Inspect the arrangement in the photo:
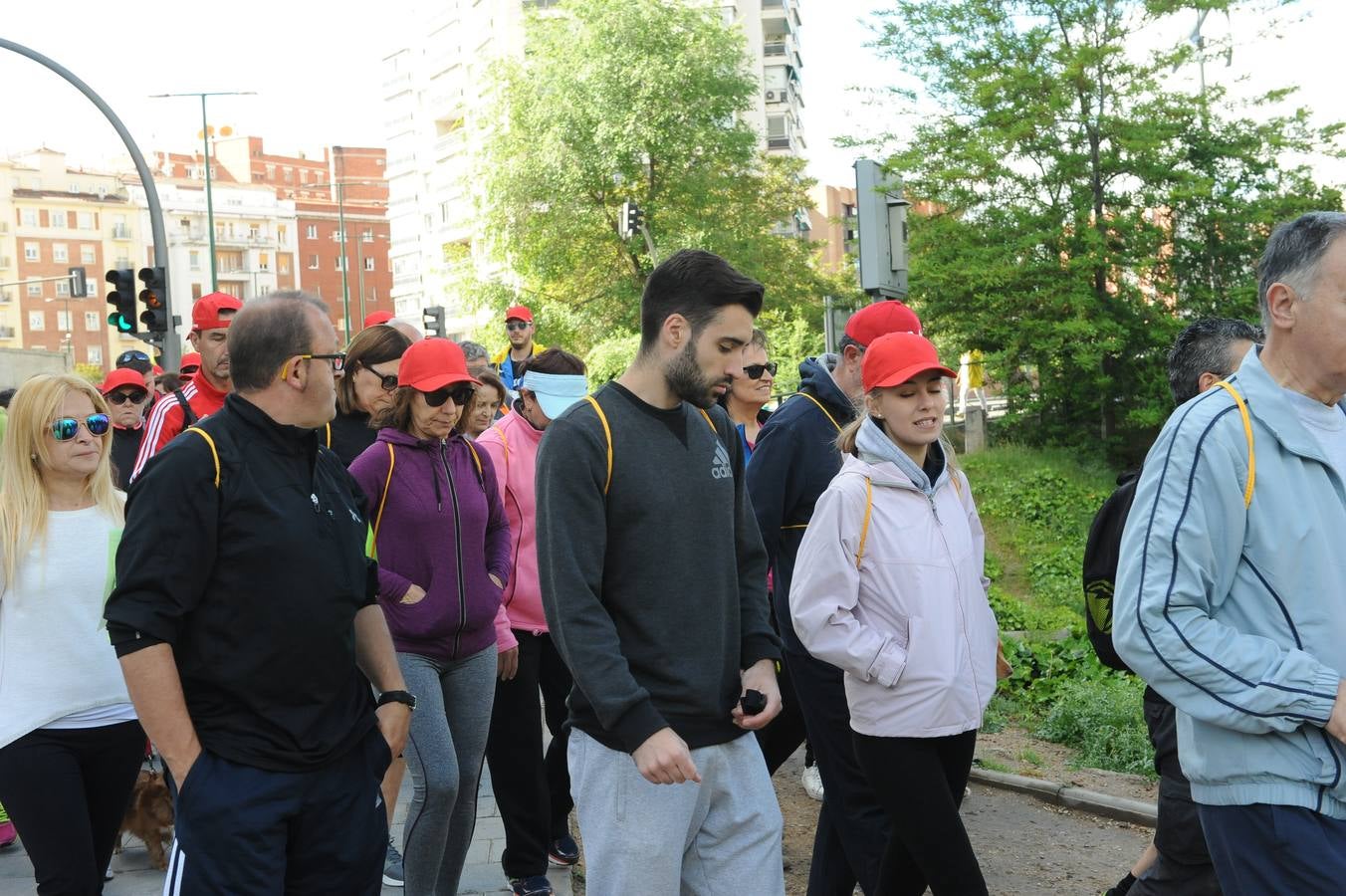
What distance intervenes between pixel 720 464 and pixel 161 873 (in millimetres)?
4051

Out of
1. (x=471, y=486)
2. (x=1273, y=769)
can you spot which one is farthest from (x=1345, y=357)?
(x=471, y=486)

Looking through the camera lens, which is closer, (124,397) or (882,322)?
(882,322)

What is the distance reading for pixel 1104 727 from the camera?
8.86 metres

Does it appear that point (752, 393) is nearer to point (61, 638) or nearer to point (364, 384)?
point (364, 384)

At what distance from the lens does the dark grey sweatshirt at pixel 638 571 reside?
3471 millimetres

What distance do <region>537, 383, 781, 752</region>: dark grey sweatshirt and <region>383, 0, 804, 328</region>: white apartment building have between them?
68754mm

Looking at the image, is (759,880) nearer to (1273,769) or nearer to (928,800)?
(928,800)

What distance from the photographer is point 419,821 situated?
5.04m

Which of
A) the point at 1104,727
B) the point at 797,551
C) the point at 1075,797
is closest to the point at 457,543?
the point at 797,551

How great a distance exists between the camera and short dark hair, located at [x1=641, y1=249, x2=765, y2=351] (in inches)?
144

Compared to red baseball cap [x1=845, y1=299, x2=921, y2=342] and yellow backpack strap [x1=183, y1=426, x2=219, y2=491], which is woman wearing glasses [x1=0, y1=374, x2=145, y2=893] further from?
red baseball cap [x1=845, y1=299, x2=921, y2=342]

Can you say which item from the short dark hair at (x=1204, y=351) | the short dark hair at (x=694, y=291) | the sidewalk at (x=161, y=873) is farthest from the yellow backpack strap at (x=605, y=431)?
the sidewalk at (x=161, y=873)

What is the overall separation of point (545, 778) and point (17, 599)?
7.10 feet

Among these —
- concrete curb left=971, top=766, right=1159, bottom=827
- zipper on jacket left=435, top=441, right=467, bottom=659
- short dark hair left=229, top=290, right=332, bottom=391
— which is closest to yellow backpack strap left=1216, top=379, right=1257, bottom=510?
short dark hair left=229, top=290, right=332, bottom=391
